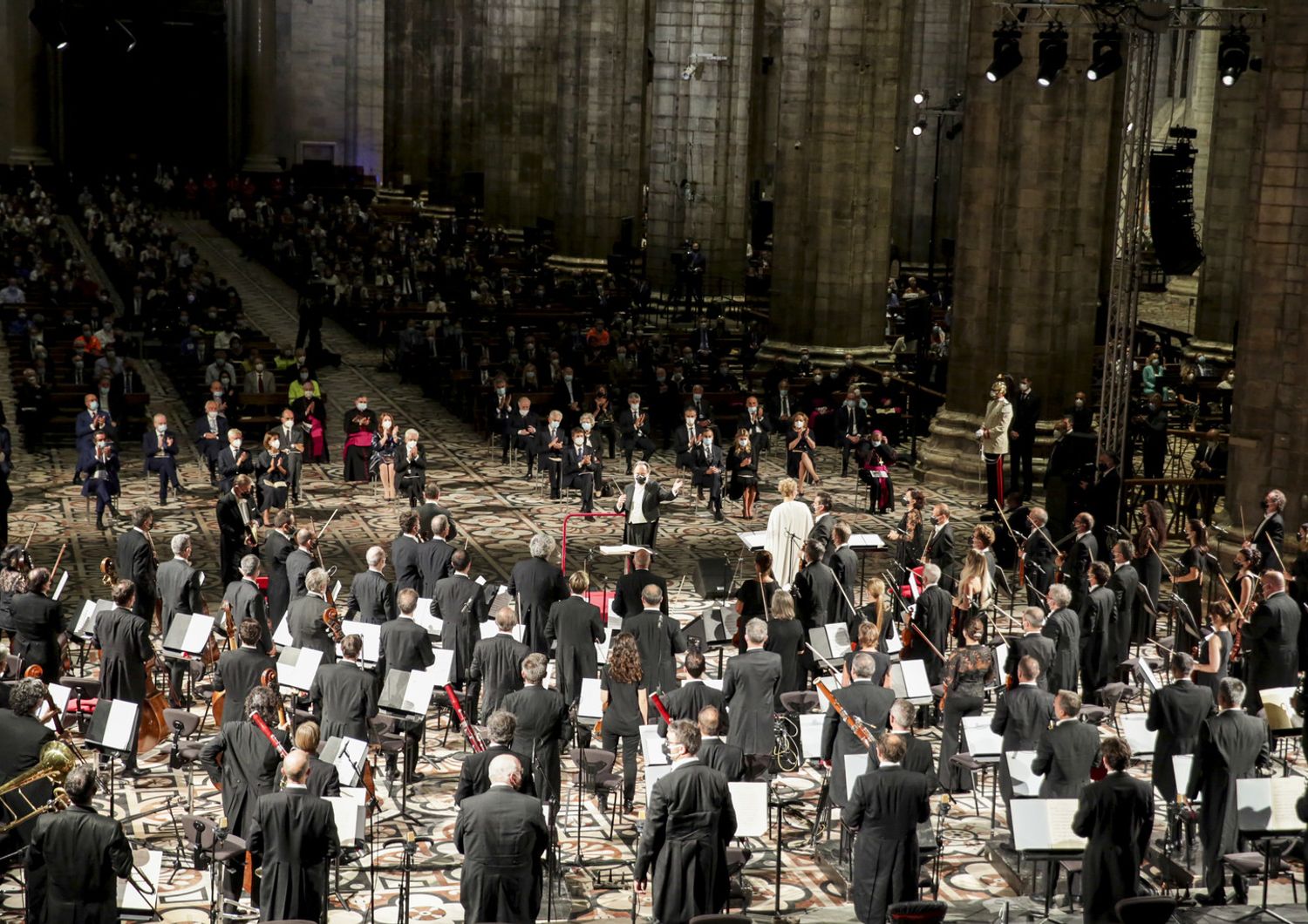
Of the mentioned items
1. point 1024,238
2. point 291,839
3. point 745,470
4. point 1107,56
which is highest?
point 1107,56

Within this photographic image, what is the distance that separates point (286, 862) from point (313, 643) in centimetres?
390

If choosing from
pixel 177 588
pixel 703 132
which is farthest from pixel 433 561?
pixel 703 132

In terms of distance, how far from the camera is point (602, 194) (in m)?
44.8

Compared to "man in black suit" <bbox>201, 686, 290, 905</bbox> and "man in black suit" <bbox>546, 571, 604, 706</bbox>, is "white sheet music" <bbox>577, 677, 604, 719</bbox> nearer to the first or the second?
"man in black suit" <bbox>546, 571, 604, 706</bbox>

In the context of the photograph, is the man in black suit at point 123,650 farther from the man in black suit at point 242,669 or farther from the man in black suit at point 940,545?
the man in black suit at point 940,545

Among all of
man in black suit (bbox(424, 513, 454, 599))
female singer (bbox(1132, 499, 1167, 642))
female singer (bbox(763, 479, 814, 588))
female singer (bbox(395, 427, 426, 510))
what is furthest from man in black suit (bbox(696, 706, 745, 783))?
female singer (bbox(395, 427, 426, 510))

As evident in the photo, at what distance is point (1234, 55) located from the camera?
71.3 ft

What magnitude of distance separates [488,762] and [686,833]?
51.8 inches

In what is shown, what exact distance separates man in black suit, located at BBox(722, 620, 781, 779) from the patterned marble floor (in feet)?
2.76

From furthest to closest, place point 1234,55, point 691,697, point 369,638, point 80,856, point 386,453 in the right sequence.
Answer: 1. point 386,453
2. point 1234,55
3. point 369,638
4. point 691,697
5. point 80,856

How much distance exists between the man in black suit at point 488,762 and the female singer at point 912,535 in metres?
7.58

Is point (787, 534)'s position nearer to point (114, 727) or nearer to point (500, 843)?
point (114, 727)

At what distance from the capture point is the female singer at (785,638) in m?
14.3

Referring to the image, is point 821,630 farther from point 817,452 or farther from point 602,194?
point 602,194
